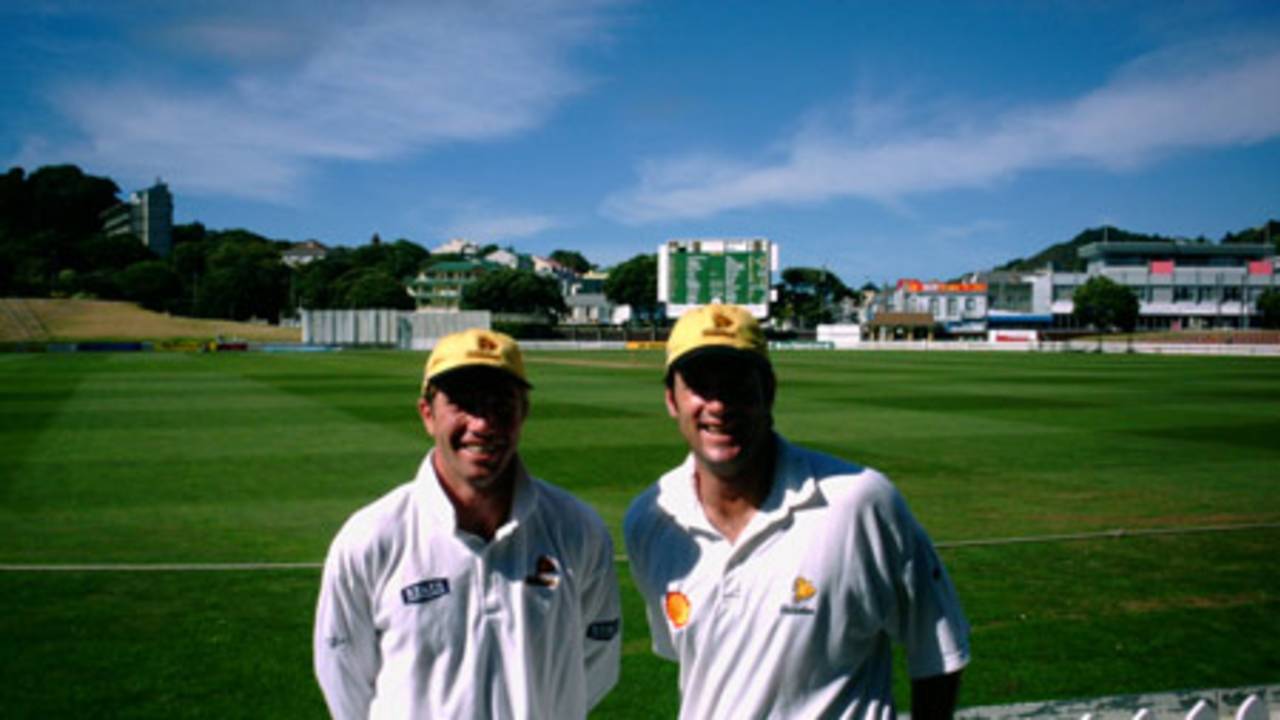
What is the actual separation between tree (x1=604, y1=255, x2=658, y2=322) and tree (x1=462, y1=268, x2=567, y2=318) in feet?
24.5

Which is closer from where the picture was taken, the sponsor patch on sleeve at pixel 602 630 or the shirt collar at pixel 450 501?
the shirt collar at pixel 450 501

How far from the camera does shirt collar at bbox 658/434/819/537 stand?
106 inches

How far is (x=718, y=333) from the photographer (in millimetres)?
2801

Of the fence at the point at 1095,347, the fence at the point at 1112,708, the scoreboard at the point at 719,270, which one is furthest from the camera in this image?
the fence at the point at 1095,347

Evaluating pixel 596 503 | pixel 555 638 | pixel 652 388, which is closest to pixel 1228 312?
pixel 652 388

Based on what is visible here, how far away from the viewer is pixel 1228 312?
343ft

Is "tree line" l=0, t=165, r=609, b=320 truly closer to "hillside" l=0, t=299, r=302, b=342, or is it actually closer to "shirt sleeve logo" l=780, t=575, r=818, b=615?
"hillside" l=0, t=299, r=302, b=342

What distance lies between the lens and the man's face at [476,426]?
2797mm

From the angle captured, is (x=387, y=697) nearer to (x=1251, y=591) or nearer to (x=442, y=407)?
(x=442, y=407)

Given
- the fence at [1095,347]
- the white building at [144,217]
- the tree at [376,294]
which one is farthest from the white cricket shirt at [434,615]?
the white building at [144,217]

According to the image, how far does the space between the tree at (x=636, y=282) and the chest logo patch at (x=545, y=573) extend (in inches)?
4179

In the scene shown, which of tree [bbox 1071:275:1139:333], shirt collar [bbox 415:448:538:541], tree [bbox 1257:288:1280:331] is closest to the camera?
shirt collar [bbox 415:448:538:541]

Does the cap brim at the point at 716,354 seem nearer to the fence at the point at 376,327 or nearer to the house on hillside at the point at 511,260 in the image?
the fence at the point at 376,327

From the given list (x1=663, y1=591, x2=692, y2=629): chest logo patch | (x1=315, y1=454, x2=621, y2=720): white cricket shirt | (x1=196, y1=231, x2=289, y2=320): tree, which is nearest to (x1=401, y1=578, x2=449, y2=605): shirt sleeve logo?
(x1=315, y1=454, x2=621, y2=720): white cricket shirt
